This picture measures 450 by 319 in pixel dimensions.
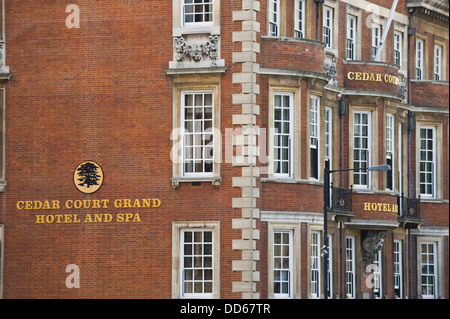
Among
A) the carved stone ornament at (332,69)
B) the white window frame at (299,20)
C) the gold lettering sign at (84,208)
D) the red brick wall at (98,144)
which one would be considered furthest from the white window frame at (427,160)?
the gold lettering sign at (84,208)

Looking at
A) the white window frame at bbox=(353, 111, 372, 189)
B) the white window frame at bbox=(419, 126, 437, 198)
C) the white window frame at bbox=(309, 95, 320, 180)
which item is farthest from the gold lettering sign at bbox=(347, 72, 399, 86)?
the white window frame at bbox=(419, 126, 437, 198)

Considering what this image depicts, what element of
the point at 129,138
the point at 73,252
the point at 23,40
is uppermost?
the point at 23,40

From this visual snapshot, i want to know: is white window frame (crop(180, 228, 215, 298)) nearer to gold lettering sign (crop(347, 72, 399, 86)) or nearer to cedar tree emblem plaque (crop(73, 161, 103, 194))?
cedar tree emblem plaque (crop(73, 161, 103, 194))

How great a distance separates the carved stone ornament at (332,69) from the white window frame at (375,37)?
385 centimetres

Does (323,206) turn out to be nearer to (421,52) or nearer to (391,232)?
(391,232)

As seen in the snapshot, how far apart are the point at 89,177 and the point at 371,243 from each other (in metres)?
12.7

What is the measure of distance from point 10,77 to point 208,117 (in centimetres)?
725

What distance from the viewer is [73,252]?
179ft

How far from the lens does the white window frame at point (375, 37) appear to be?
6353 cm

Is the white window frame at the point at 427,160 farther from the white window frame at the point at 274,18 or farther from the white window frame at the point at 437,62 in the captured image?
the white window frame at the point at 274,18

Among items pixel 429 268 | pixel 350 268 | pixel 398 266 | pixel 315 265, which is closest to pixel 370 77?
pixel 350 268

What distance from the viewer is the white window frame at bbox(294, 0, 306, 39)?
57.1m

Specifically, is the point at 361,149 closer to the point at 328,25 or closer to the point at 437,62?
the point at 328,25

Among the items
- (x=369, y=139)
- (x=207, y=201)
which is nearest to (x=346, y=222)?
(x=369, y=139)
